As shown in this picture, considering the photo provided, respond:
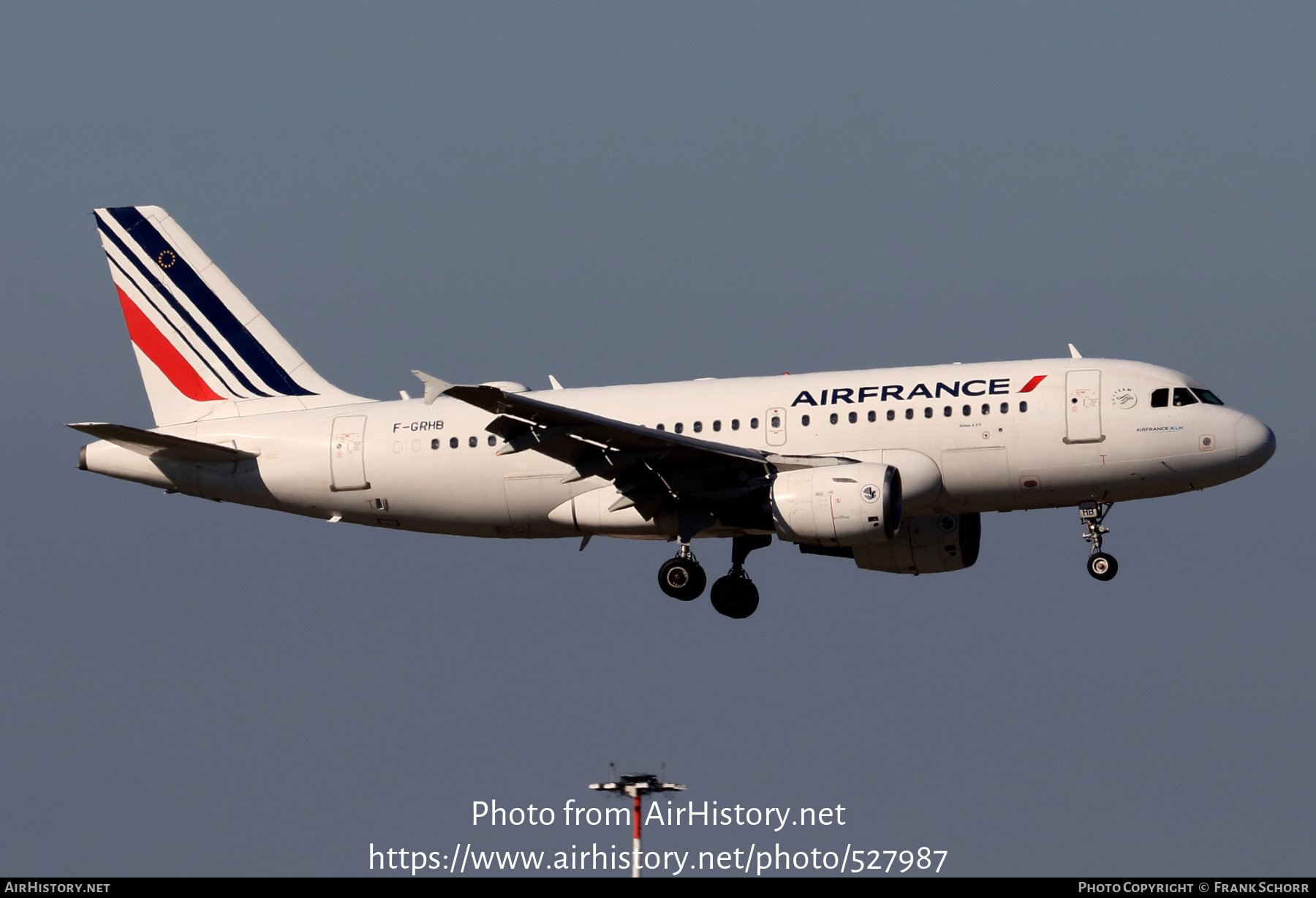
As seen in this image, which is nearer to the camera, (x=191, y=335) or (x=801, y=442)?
(x=801, y=442)

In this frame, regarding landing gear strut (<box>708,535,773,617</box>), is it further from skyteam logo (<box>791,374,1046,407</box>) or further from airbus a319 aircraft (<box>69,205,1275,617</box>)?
skyteam logo (<box>791,374,1046,407</box>)

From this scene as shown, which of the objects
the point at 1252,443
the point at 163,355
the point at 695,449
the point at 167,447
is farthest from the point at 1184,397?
the point at 163,355

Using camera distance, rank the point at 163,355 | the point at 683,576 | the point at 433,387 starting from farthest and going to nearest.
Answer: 1. the point at 163,355
2. the point at 683,576
3. the point at 433,387

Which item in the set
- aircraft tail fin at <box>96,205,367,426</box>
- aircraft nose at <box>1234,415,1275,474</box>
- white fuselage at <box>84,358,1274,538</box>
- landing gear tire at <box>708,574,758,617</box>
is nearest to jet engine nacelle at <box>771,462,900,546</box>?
white fuselage at <box>84,358,1274,538</box>

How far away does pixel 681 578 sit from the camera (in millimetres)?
48531

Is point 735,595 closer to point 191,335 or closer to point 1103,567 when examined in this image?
point 1103,567

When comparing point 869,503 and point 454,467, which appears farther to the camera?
point 454,467

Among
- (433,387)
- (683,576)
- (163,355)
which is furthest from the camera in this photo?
(163,355)

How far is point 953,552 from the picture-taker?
50594mm

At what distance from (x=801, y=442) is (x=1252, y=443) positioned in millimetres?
10201
